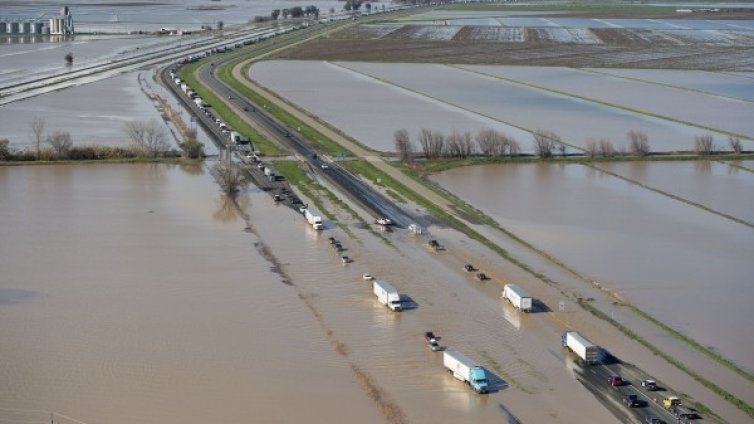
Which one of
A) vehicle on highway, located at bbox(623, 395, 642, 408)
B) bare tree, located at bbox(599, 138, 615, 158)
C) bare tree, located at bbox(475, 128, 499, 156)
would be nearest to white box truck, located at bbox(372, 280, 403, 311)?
vehicle on highway, located at bbox(623, 395, 642, 408)

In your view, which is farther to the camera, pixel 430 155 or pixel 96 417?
pixel 430 155

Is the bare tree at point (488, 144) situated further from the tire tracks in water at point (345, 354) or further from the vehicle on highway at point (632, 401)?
the vehicle on highway at point (632, 401)

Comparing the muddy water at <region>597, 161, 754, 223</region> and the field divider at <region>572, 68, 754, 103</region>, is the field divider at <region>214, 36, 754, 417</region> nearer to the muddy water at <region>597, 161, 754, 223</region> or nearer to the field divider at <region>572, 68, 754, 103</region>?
the muddy water at <region>597, 161, 754, 223</region>

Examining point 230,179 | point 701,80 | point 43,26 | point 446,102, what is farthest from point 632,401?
point 43,26

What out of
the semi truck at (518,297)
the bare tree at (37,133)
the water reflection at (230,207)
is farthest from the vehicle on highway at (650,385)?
the bare tree at (37,133)

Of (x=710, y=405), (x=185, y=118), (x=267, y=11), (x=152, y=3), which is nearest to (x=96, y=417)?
(x=710, y=405)

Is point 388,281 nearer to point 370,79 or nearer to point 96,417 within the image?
point 96,417
